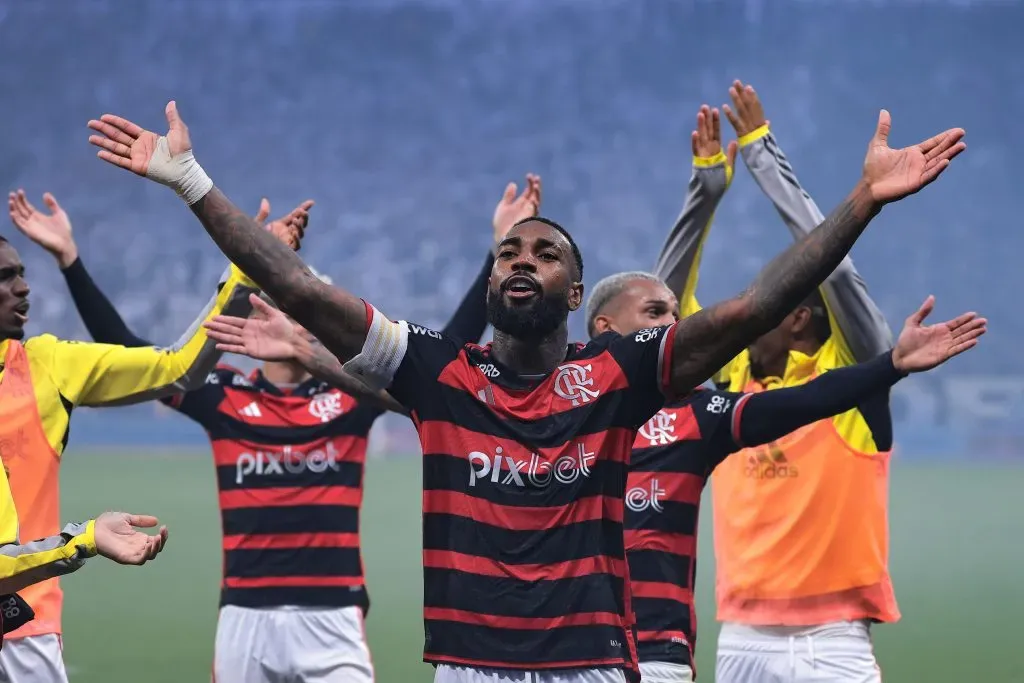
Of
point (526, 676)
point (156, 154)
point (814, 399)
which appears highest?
point (156, 154)

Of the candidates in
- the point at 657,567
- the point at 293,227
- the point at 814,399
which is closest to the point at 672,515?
the point at 657,567

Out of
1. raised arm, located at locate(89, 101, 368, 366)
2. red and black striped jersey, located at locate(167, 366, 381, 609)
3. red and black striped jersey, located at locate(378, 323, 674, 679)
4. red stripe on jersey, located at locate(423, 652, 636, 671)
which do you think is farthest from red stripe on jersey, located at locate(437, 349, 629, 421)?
red and black striped jersey, located at locate(167, 366, 381, 609)

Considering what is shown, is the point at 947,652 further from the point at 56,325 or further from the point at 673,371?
the point at 56,325

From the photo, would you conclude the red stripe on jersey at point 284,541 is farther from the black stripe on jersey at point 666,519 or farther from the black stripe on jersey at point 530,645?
the black stripe on jersey at point 530,645

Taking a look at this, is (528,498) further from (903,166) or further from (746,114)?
(746,114)

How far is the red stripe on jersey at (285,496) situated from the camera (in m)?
6.19

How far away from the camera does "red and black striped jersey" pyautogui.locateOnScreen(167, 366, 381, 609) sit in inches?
242

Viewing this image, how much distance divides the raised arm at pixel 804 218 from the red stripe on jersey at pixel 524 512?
1908 millimetres

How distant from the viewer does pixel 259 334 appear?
182 inches

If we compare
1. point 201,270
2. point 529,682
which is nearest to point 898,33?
point 201,270

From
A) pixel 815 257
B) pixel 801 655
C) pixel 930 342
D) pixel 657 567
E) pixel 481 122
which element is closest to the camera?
pixel 815 257

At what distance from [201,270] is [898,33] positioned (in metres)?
19.2

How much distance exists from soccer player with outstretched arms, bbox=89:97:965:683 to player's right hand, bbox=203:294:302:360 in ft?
2.23

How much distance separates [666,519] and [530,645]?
54.4 inches
